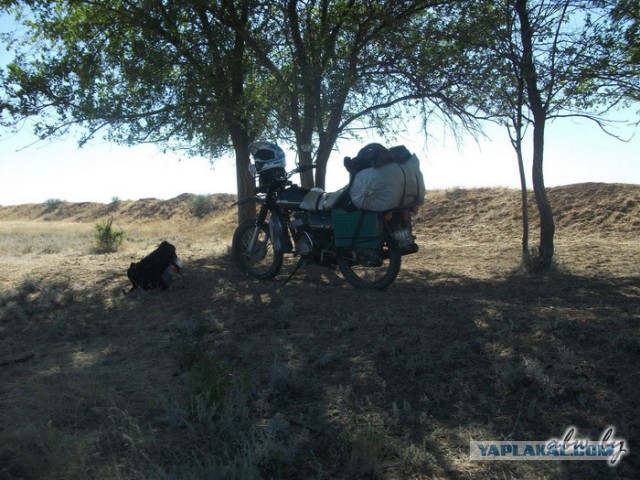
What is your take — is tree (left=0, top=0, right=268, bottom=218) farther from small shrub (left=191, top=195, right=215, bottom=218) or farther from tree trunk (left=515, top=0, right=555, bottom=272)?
small shrub (left=191, top=195, right=215, bottom=218)

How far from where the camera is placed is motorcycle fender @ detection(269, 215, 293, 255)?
8.12 metres

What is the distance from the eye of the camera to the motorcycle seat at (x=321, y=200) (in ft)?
24.3

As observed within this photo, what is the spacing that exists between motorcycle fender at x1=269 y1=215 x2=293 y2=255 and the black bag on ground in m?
1.52

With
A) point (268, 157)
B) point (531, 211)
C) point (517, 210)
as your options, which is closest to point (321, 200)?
point (268, 157)

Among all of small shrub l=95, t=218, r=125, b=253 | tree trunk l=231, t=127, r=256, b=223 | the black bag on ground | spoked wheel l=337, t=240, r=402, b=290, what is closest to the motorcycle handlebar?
spoked wheel l=337, t=240, r=402, b=290

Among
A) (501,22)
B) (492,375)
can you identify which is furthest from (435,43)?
(492,375)

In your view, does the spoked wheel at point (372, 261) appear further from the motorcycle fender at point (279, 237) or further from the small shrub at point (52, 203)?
the small shrub at point (52, 203)

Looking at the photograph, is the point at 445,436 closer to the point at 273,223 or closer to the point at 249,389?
the point at 249,389

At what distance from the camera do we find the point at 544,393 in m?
3.96

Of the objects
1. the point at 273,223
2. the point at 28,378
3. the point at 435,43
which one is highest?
the point at 435,43

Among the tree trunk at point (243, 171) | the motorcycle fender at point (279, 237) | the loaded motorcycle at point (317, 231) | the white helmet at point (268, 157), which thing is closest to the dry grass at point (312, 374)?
the loaded motorcycle at point (317, 231)

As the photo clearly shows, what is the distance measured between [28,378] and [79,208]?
39.4 meters

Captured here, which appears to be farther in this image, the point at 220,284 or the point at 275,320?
the point at 220,284

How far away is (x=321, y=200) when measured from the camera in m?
7.75
